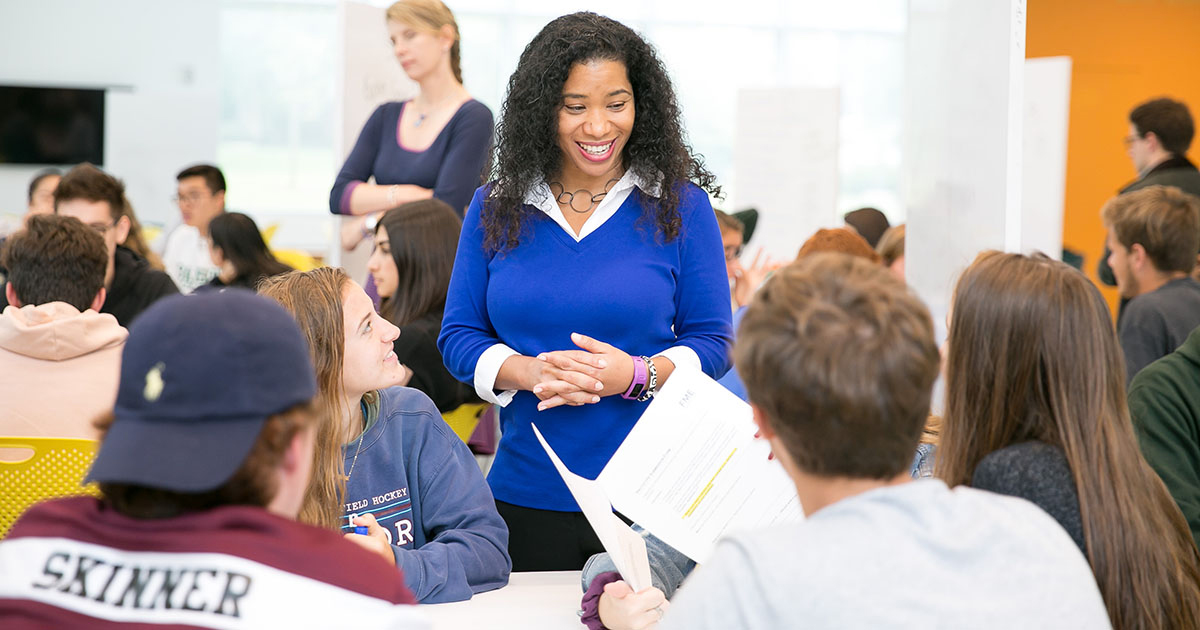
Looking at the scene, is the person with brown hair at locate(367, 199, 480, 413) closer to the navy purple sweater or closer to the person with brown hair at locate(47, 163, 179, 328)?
the navy purple sweater

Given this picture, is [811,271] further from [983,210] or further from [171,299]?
[983,210]

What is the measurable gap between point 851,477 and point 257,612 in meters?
0.57

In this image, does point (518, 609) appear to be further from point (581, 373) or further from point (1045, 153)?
point (1045, 153)

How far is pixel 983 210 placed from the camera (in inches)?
105

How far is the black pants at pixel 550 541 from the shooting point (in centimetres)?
215

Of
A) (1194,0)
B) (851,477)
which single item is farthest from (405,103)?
(1194,0)

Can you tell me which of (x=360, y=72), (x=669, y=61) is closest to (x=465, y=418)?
(x=360, y=72)

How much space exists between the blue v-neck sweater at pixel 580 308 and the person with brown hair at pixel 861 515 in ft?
3.45

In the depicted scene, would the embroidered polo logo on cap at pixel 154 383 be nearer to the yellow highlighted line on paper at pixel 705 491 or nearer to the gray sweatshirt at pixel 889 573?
the gray sweatshirt at pixel 889 573

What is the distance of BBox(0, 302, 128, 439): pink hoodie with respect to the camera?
2.26 metres

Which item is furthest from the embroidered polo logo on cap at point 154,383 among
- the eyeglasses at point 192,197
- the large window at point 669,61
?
the large window at point 669,61

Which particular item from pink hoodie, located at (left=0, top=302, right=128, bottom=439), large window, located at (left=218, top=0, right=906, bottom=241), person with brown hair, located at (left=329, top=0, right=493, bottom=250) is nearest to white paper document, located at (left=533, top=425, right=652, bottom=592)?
pink hoodie, located at (left=0, top=302, right=128, bottom=439)

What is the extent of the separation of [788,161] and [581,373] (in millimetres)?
5202

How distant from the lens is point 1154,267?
383 centimetres
